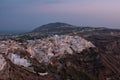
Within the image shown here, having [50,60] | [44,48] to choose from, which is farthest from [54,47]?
[50,60]

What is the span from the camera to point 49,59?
220 ft

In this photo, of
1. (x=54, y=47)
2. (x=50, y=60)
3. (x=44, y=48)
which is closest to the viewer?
(x=50, y=60)

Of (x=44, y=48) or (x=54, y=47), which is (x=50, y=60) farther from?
(x=54, y=47)

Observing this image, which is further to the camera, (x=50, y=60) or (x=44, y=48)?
(x=44, y=48)

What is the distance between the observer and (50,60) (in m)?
66.4

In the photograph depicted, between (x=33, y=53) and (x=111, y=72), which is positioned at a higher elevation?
(x=33, y=53)

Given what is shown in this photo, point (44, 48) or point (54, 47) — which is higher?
point (44, 48)

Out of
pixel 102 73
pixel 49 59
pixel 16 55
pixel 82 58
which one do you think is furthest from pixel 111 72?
pixel 16 55

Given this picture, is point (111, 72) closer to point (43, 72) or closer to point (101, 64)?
point (101, 64)

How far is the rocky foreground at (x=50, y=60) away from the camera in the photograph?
56.1 meters

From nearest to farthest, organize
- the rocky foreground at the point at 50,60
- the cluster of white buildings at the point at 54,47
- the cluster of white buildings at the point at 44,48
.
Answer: the rocky foreground at the point at 50,60 → the cluster of white buildings at the point at 44,48 → the cluster of white buildings at the point at 54,47

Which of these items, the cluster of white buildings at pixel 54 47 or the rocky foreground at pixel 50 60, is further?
the cluster of white buildings at pixel 54 47

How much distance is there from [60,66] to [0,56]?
14185 millimetres

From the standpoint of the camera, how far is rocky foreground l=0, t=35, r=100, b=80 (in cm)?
5612
